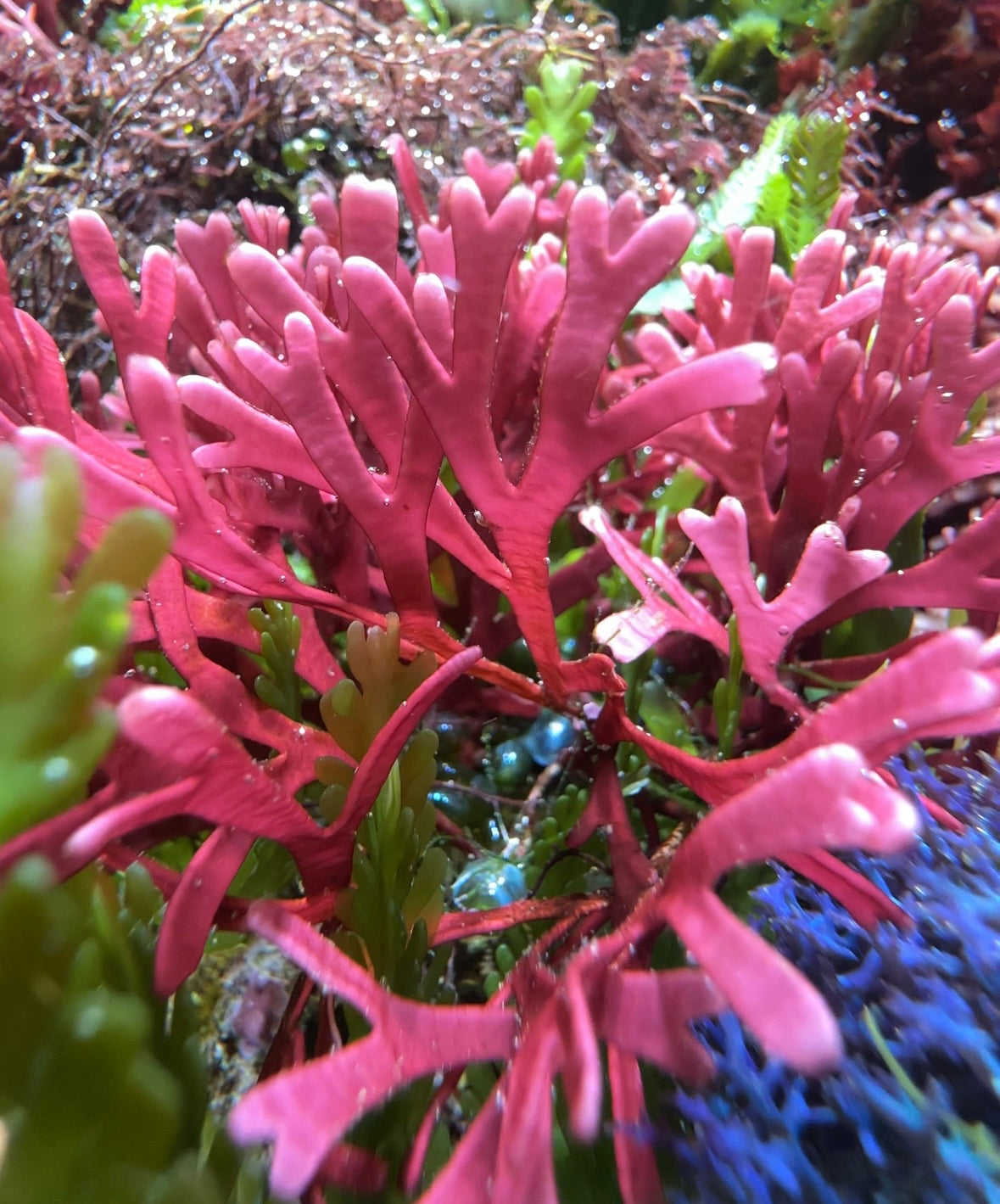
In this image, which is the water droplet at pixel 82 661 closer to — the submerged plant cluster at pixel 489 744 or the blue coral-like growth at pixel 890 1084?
the submerged plant cluster at pixel 489 744

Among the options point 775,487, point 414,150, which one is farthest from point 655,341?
point 414,150

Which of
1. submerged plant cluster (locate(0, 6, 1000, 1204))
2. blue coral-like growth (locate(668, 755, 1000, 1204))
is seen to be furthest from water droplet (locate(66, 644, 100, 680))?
blue coral-like growth (locate(668, 755, 1000, 1204))

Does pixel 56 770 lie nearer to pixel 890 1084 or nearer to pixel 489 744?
pixel 890 1084

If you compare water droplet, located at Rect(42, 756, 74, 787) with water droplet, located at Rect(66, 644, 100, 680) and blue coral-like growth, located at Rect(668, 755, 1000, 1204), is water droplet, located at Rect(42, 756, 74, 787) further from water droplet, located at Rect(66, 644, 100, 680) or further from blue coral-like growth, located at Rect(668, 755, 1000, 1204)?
blue coral-like growth, located at Rect(668, 755, 1000, 1204)

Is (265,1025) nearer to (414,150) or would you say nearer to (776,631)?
(776,631)

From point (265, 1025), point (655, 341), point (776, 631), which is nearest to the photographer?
point (776, 631)

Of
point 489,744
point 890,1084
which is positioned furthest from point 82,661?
point 489,744

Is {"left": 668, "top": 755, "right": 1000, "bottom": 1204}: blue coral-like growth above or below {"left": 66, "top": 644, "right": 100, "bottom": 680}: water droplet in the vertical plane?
below
